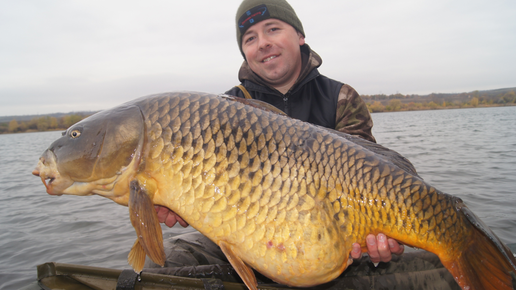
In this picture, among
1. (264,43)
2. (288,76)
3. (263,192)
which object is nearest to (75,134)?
(263,192)

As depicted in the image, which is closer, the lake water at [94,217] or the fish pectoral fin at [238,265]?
the fish pectoral fin at [238,265]

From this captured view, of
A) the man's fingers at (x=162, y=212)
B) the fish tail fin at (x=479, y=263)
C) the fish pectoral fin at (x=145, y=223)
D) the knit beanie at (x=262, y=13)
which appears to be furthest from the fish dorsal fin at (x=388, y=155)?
the knit beanie at (x=262, y=13)

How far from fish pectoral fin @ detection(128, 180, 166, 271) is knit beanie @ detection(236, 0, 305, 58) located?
197 cm

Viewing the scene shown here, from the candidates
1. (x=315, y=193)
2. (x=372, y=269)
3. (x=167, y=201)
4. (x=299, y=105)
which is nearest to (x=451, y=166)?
(x=299, y=105)

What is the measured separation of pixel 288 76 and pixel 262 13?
2.00 feet

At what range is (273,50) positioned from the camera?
273cm

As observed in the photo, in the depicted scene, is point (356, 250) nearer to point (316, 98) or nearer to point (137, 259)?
point (137, 259)

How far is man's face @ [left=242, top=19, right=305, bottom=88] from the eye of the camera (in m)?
2.75

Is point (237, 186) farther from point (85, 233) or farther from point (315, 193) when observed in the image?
point (85, 233)

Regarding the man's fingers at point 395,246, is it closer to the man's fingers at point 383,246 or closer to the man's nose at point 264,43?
the man's fingers at point 383,246

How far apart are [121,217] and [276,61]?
13.2 ft

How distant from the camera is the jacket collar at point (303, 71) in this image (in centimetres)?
283

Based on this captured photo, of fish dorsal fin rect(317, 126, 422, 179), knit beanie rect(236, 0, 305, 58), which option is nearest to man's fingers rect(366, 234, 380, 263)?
fish dorsal fin rect(317, 126, 422, 179)

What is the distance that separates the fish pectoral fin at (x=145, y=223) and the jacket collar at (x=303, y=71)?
5.76 ft
